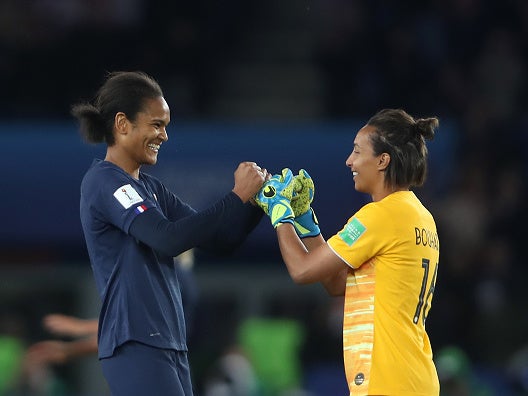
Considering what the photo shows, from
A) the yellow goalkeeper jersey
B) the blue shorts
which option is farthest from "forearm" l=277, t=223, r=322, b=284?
the blue shorts

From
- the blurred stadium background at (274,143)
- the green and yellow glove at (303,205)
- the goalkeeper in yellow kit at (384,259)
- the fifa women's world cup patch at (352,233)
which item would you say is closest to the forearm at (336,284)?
the goalkeeper in yellow kit at (384,259)

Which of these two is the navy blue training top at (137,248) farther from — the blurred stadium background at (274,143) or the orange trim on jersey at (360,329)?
the blurred stadium background at (274,143)

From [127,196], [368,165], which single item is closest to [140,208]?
[127,196]

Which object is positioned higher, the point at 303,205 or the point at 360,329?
the point at 303,205

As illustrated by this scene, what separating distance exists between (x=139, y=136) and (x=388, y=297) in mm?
1129

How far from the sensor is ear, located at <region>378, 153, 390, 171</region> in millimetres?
5044

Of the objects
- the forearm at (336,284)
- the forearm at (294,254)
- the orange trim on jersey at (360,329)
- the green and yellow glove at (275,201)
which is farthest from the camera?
the forearm at (336,284)

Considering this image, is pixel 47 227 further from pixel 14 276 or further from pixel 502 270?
pixel 502 270

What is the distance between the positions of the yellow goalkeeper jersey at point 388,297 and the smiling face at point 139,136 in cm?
79

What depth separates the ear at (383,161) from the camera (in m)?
5.04

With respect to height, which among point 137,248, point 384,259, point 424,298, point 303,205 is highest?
point 303,205

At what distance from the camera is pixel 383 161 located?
199 inches

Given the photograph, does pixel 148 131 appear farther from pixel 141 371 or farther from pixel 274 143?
pixel 274 143

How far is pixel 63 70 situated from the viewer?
1203cm
